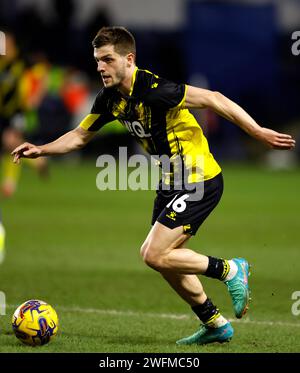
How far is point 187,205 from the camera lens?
6473mm

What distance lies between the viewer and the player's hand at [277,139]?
6.07 m

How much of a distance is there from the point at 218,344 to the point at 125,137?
21.5 meters

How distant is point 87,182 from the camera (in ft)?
71.9

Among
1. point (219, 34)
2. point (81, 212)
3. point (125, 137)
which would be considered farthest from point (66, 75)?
point (81, 212)

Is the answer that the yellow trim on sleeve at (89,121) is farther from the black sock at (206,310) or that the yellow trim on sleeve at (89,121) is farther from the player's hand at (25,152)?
the black sock at (206,310)

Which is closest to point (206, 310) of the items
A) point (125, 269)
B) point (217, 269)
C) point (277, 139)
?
point (217, 269)

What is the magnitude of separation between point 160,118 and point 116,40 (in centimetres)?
62

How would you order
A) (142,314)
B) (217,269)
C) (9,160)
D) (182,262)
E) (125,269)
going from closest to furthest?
1. (182,262)
2. (217,269)
3. (142,314)
4. (125,269)
5. (9,160)

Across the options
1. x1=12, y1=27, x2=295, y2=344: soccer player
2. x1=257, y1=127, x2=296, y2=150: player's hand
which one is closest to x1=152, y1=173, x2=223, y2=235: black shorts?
x1=12, y1=27, x2=295, y2=344: soccer player

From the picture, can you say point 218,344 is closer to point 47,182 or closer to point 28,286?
point 28,286

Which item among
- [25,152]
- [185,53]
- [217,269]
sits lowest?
[217,269]

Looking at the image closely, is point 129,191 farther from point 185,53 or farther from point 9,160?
point 185,53

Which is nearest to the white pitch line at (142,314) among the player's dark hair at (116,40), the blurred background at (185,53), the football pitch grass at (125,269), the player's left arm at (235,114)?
the football pitch grass at (125,269)

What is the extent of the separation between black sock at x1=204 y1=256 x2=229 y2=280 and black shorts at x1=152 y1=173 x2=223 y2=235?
247 millimetres
